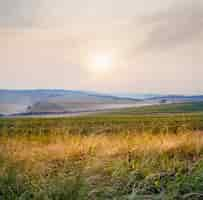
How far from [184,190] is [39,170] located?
3.70ft

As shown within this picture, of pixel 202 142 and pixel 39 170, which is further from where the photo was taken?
pixel 202 142

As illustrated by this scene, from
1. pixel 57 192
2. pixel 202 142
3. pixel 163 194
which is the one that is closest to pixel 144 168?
pixel 163 194

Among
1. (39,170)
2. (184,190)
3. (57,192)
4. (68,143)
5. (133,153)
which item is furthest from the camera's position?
(68,143)

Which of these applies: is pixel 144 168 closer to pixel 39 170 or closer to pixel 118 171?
pixel 118 171

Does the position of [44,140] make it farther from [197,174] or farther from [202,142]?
[197,174]

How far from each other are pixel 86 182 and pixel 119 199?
245 mm

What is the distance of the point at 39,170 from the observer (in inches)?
120

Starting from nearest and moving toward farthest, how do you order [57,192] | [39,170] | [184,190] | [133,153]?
[57,192] < [184,190] < [39,170] < [133,153]

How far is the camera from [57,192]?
246 centimetres

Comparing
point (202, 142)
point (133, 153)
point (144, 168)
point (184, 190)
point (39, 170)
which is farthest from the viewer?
point (202, 142)

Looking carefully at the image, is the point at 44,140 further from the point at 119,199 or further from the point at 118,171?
the point at 119,199

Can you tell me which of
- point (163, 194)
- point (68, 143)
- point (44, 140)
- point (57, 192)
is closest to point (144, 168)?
point (163, 194)

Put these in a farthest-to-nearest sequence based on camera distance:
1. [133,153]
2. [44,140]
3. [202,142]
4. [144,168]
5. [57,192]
Result: [44,140]
[202,142]
[133,153]
[144,168]
[57,192]

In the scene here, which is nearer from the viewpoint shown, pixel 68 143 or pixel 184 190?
pixel 184 190
